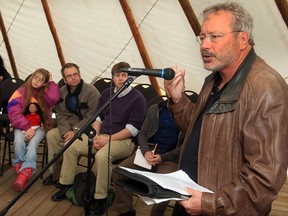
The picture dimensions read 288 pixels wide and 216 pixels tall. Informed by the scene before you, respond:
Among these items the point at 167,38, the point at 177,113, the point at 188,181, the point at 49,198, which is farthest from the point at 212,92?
the point at 167,38

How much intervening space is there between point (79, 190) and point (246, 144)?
6.91ft

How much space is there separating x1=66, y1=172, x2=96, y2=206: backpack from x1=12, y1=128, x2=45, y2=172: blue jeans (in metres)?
0.52

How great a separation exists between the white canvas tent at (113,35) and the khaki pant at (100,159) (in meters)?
1.85

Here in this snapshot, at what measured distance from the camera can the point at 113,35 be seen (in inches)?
189

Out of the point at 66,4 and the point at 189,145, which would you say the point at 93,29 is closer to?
the point at 66,4

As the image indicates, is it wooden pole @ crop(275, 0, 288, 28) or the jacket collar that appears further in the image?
wooden pole @ crop(275, 0, 288, 28)

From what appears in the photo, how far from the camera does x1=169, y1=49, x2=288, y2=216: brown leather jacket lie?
3.81 feet

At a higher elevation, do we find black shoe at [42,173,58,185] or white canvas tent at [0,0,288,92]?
white canvas tent at [0,0,288,92]

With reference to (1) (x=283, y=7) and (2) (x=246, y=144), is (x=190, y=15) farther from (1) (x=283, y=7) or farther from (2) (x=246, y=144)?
(2) (x=246, y=144)

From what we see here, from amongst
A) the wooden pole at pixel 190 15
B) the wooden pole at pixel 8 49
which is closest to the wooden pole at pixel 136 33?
the wooden pole at pixel 190 15

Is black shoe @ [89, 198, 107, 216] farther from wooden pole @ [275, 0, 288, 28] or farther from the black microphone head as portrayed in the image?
wooden pole @ [275, 0, 288, 28]

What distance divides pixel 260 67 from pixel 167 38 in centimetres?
322

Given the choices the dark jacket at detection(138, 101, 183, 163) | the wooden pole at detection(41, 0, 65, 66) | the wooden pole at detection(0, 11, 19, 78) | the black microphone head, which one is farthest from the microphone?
the wooden pole at detection(0, 11, 19, 78)

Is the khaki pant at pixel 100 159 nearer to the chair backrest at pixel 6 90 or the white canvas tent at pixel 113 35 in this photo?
the chair backrest at pixel 6 90
